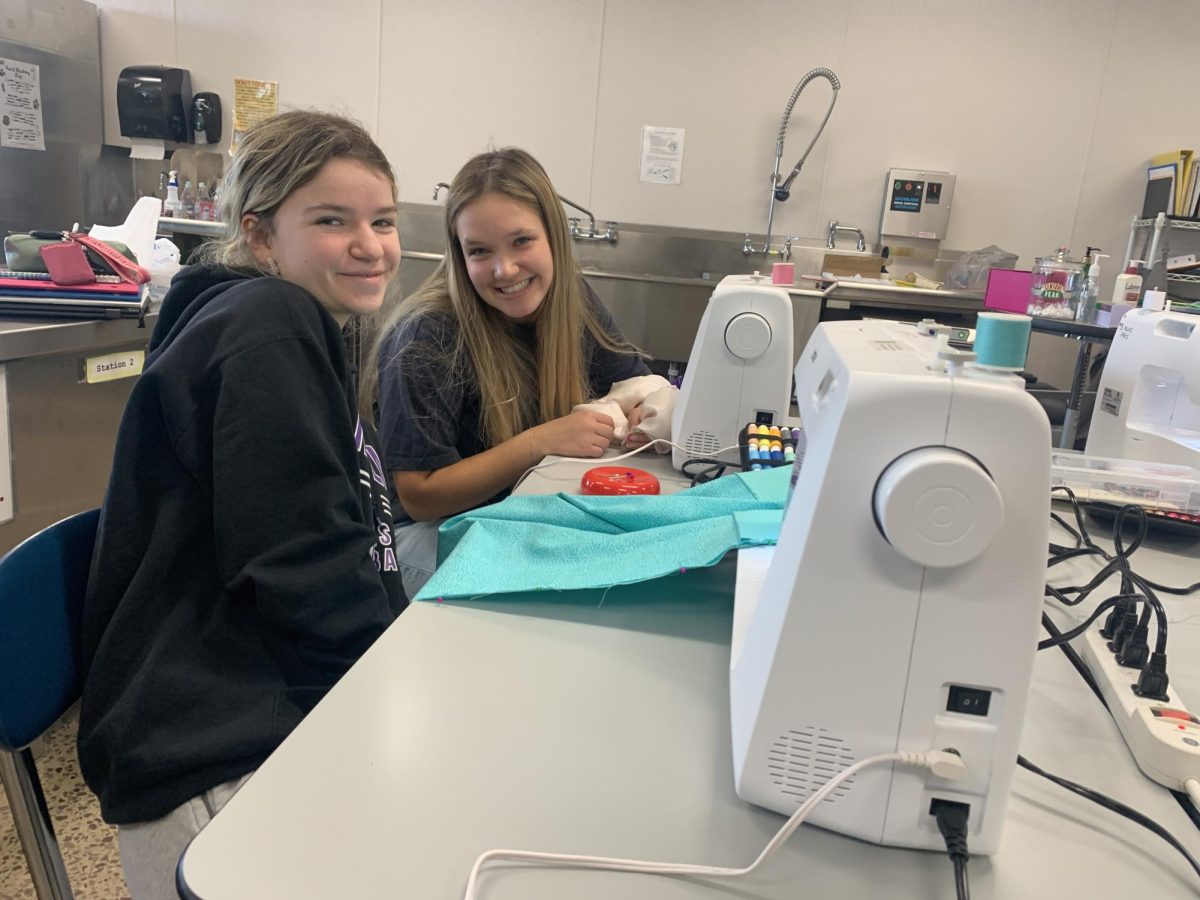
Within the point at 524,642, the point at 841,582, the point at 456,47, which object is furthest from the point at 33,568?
the point at 456,47

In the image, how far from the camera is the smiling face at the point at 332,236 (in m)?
0.99

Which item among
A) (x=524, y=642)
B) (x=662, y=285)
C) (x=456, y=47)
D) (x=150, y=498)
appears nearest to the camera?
(x=524, y=642)

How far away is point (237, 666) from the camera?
791 mm

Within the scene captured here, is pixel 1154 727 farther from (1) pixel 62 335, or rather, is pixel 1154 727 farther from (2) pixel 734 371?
(1) pixel 62 335

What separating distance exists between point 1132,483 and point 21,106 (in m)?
3.93

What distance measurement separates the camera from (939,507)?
1.43ft

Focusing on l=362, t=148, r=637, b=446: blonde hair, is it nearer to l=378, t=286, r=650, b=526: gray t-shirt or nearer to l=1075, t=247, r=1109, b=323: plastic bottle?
l=378, t=286, r=650, b=526: gray t-shirt

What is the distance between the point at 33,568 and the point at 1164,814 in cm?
95

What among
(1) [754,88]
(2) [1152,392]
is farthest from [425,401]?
(1) [754,88]

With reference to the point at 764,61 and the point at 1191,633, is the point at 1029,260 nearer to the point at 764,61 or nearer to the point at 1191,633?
the point at 764,61

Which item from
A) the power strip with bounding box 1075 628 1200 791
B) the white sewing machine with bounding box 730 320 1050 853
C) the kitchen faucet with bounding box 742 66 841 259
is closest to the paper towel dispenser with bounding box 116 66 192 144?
the kitchen faucet with bounding box 742 66 841 259

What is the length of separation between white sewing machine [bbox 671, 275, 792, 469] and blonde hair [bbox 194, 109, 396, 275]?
20.5 inches

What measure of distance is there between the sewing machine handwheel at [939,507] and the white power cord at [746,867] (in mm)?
121

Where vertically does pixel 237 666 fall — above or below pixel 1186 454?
below
